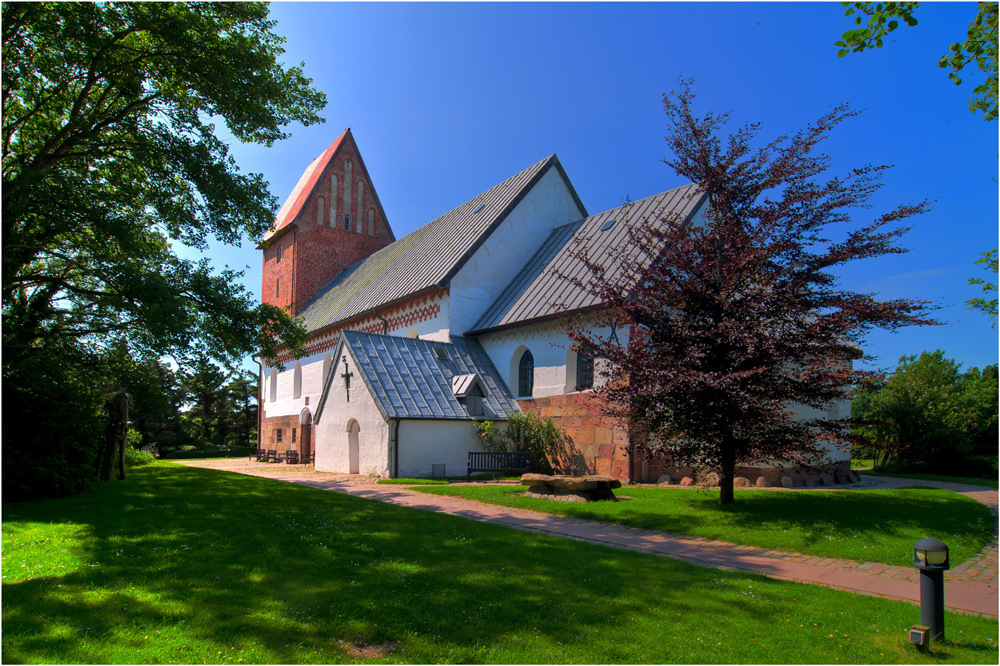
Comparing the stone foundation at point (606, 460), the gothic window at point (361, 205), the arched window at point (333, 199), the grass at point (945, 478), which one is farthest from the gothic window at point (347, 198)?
the grass at point (945, 478)

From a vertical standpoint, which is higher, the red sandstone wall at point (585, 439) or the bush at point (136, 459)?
the red sandstone wall at point (585, 439)

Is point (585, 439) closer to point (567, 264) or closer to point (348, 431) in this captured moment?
point (567, 264)

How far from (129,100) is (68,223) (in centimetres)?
318

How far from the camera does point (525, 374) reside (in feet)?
68.7

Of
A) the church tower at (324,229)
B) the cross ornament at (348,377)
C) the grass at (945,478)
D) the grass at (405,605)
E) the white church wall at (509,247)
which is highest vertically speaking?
the church tower at (324,229)

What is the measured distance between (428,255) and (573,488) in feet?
52.4

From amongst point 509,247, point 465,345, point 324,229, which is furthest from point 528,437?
point 324,229

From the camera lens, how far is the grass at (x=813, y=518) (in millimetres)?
8461

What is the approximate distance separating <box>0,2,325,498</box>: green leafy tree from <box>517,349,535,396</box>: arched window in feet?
27.9

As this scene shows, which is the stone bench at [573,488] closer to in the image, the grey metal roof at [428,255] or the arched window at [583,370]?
the arched window at [583,370]

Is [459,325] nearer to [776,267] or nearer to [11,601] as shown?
[776,267]

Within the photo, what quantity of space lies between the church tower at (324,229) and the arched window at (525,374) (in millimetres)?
19015

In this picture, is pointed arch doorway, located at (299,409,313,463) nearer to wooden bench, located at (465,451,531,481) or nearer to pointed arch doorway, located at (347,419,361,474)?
pointed arch doorway, located at (347,419,361,474)

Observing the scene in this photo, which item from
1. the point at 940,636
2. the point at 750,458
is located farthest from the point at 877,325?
the point at 940,636
